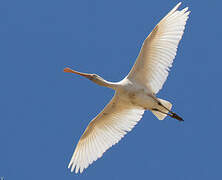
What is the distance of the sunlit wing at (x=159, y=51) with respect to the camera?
13961mm

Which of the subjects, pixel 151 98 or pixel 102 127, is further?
Answer: pixel 102 127

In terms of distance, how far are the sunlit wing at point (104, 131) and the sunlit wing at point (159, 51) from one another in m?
0.91

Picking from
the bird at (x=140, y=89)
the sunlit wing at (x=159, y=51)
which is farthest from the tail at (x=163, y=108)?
the sunlit wing at (x=159, y=51)

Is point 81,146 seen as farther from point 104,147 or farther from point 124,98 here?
point 124,98

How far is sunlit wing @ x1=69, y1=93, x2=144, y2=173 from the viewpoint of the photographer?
14852 millimetres

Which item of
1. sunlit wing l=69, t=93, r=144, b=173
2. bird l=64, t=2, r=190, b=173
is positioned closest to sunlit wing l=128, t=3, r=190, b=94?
bird l=64, t=2, r=190, b=173

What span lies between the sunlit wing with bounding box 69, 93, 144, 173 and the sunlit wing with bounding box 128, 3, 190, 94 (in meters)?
0.91

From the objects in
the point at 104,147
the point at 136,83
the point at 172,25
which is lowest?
the point at 104,147

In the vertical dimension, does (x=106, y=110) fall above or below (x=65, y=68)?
below

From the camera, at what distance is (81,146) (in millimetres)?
15141

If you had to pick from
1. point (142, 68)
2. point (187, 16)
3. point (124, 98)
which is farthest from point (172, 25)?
point (124, 98)

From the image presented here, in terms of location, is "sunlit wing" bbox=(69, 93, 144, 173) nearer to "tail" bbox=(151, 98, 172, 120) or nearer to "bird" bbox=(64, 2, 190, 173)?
"bird" bbox=(64, 2, 190, 173)

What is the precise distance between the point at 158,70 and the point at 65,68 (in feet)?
7.91

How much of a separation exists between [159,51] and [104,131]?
2.71m
